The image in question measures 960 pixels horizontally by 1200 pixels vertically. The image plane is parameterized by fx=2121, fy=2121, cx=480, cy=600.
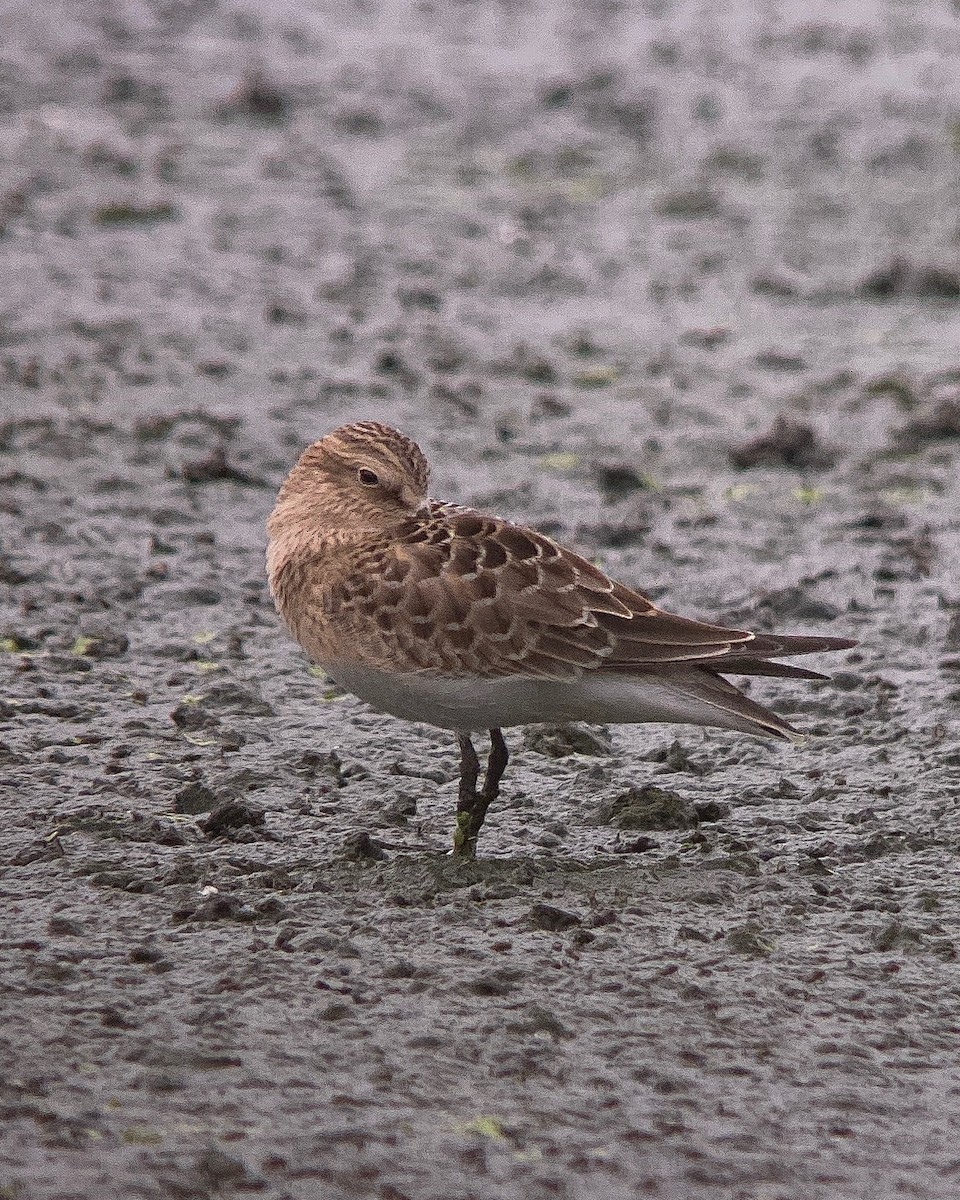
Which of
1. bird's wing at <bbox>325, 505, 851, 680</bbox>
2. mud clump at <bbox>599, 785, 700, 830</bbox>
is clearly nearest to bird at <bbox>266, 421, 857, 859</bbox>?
bird's wing at <bbox>325, 505, 851, 680</bbox>

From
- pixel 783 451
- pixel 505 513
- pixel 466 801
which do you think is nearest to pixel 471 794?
pixel 466 801

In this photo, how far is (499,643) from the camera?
648cm

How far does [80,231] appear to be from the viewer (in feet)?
42.4

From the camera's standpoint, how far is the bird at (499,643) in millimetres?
6488

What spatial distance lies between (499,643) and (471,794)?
1.69 feet

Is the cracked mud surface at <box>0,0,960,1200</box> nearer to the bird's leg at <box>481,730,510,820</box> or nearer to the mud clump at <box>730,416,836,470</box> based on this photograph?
the mud clump at <box>730,416,836,470</box>

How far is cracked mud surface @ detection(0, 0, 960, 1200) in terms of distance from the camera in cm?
520

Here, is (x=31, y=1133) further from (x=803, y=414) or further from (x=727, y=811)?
(x=803, y=414)

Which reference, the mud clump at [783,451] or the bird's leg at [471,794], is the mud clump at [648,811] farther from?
the mud clump at [783,451]

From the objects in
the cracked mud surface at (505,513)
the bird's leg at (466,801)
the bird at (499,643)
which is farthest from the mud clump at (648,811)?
the bird's leg at (466,801)

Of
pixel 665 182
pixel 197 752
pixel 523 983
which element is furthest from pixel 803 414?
pixel 523 983

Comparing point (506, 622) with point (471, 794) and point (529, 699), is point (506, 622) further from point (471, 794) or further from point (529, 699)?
point (471, 794)

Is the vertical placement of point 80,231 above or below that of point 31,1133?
above

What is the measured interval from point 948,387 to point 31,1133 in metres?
7.57
